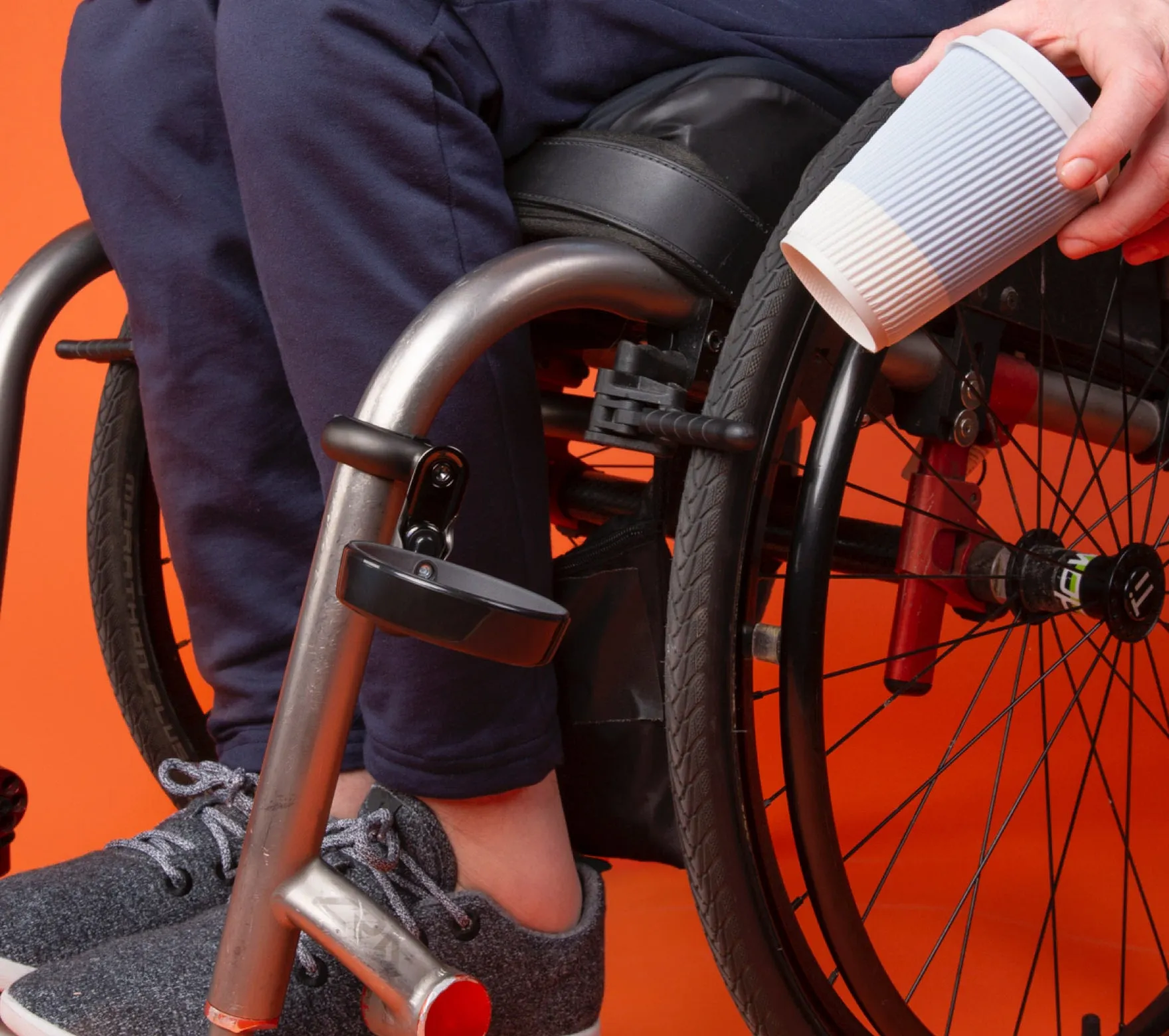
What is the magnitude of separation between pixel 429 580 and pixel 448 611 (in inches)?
0.5

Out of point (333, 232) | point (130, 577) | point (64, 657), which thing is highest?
point (333, 232)

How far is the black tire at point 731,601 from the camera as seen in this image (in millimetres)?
505

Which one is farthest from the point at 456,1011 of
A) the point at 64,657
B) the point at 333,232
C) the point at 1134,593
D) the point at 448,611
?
the point at 64,657

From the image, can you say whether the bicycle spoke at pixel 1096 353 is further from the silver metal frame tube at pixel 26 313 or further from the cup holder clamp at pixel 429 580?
the silver metal frame tube at pixel 26 313

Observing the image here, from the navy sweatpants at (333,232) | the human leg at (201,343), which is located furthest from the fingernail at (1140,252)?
the human leg at (201,343)

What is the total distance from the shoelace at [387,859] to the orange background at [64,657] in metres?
0.28

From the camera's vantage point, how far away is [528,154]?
0.57 metres

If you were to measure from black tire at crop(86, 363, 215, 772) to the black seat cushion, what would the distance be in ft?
1.19

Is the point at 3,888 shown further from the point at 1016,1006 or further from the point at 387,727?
the point at 1016,1006

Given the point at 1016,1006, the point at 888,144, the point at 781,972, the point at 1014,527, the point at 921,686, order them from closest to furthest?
1. the point at 888,144
2. the point at 781,972
3. the point at 921,686
4. the point at 1016,1006
5. the point at 1014,527

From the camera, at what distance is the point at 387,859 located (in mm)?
552

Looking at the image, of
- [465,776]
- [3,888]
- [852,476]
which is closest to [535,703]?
[465,776]

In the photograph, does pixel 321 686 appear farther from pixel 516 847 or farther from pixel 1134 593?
pixel 1134 593

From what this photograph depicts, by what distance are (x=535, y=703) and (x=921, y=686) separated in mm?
229
